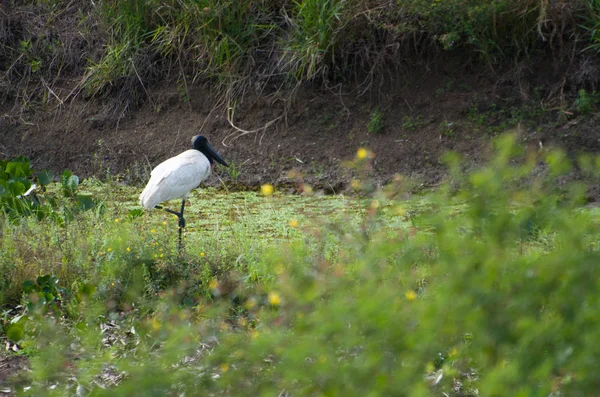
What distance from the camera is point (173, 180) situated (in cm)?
611

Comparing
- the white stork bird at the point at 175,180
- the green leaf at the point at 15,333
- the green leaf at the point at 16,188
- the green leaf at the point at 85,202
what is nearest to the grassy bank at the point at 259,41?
the white stork bird at the point at 175,180

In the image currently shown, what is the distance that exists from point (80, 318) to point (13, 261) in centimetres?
67

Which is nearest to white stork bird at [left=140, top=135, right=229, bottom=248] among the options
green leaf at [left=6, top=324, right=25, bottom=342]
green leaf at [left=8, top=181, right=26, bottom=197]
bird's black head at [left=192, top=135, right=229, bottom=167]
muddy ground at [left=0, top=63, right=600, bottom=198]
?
bird's black head at [left=192, top=135, right=229, bottom=167]

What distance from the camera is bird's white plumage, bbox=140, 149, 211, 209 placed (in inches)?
238

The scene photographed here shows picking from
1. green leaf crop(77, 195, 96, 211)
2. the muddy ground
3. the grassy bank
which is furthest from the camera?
the grassy bank

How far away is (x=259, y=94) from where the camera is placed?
360 inches

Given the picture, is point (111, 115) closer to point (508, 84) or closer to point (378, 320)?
point (508, 84)

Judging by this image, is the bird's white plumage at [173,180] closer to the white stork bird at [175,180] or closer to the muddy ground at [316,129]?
the white stork bird at [175,180]

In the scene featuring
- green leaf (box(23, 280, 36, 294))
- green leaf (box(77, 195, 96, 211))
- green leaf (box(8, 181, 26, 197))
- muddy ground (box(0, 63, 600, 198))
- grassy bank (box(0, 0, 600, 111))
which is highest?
green leaf (box(23, 280, 36, 294))

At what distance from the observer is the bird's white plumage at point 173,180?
605 centimetres

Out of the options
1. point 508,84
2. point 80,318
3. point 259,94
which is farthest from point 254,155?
point 80,318

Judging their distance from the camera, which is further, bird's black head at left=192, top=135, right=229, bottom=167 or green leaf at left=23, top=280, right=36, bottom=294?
bird's black head at left=192, top=135, right=229, bottom=167

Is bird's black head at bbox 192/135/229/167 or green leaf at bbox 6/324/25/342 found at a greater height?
green leaf at bbox 6/324/25/342

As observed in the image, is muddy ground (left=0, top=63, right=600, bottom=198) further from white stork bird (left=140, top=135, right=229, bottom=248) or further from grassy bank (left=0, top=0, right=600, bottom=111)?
white stork bird (left=140, top=135, right=229, bottom=248)
